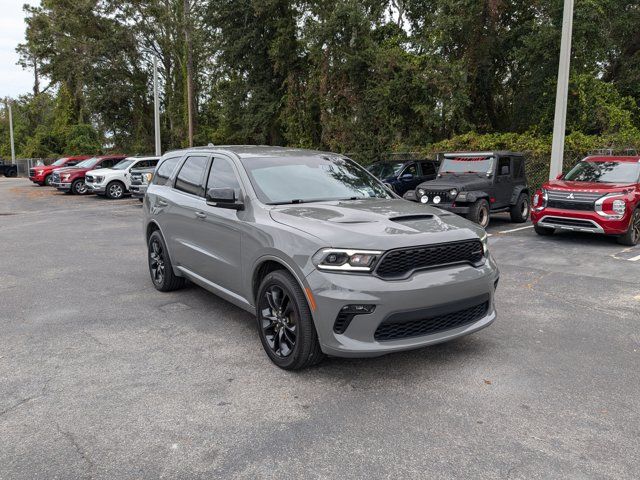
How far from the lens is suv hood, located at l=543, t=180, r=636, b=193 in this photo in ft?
31.3

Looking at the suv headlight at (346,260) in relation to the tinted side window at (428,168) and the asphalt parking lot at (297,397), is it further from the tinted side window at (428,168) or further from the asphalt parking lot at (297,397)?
the tinted side window at (428,168)

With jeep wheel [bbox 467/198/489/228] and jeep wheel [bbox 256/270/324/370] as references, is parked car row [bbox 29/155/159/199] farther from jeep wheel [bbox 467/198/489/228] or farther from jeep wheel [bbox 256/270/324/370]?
jeep wheel [bbox 256/270/324/370]

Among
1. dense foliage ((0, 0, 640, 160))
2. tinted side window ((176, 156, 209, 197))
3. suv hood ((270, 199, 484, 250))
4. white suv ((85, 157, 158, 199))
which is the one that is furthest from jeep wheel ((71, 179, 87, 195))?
suv hood ((270, 199, 484, 250))

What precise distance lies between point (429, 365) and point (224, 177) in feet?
8.60

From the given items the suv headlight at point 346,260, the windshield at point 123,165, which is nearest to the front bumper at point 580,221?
the suv headlight at point 346,260

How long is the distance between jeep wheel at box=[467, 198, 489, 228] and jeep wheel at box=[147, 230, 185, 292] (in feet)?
22.6

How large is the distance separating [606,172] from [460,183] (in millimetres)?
2840

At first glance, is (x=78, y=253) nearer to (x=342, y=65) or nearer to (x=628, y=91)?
(x=342, y=65)

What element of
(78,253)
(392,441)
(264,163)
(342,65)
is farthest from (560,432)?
(342,65)

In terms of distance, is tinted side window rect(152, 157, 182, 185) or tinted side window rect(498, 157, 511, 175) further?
tinted side window rect(498, 157, 511, 175)

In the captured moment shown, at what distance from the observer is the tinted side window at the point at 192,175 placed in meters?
5.57

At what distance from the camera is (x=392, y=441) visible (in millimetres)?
3074

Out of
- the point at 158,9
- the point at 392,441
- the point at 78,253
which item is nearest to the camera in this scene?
the point at 392,441

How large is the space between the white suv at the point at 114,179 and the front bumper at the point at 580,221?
15.2 metres
